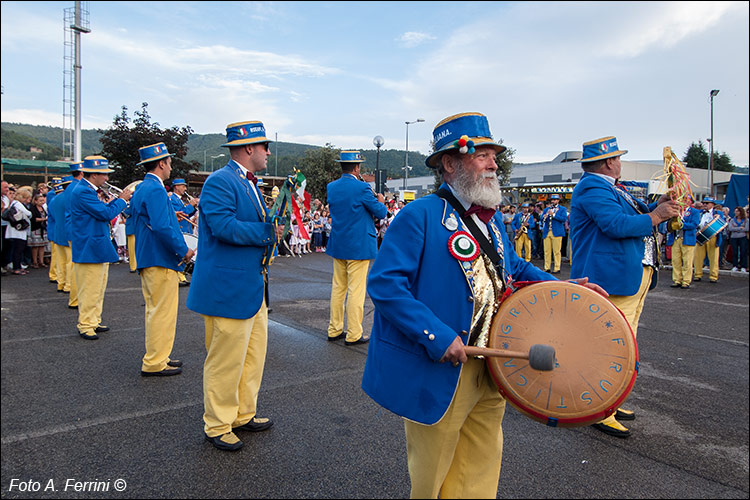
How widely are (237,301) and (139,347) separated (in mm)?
3211

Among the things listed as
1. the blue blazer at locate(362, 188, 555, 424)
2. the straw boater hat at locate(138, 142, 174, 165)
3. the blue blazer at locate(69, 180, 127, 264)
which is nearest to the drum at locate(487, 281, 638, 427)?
the blue blazer at locate(362, 188, 555, 424)

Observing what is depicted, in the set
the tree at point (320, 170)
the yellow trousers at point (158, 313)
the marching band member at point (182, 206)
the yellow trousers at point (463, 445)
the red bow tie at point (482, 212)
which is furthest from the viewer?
the tree at point (320, 170)

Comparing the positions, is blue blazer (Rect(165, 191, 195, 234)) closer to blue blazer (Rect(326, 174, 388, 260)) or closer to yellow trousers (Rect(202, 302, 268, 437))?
blue blazer (Rect(326, 174, 388, 260))

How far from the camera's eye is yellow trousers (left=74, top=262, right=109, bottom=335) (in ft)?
20.8

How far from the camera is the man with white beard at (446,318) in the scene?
2.05 m

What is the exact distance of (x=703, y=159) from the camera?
58.4 meters

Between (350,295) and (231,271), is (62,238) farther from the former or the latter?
(231,271)

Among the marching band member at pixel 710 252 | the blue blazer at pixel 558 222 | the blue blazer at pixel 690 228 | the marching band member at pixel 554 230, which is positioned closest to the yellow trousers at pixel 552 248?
the marching band member at pixel 554 230

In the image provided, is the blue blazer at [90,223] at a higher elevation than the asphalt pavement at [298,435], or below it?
higher

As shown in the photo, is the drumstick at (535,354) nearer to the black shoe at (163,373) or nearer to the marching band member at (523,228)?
the black shoe at (163,373)

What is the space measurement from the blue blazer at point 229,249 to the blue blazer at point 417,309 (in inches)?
58.3

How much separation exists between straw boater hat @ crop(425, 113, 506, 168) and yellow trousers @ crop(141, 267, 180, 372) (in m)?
3.52

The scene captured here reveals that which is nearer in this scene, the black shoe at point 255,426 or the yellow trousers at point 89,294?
the black shoe at point 255,426

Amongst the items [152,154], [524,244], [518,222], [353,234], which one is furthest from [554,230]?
[152,154]
